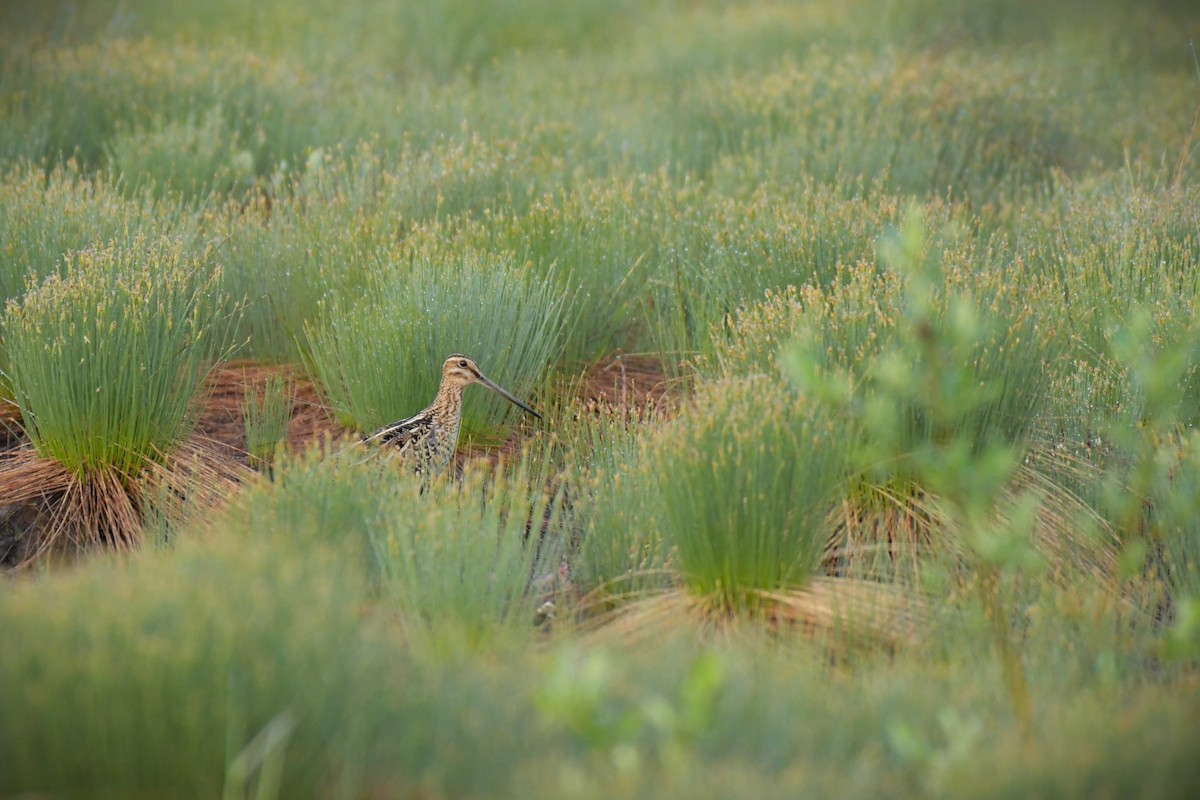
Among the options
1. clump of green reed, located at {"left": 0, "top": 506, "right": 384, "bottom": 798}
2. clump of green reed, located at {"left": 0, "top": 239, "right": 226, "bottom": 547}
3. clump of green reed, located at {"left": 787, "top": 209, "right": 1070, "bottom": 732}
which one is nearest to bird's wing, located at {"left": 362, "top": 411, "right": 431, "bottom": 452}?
clump of green reed, located at {"left": 0, "top": 239, "right": 226, "bottom": 547}

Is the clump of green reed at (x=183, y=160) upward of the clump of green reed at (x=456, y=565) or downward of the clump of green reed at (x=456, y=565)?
upward

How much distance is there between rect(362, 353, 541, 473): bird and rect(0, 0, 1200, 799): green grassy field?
27cm

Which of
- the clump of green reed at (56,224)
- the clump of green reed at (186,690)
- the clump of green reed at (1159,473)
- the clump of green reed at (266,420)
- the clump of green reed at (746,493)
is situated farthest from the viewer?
the clump of green reed at (56,224)

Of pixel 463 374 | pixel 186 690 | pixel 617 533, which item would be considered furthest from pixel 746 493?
pixel 186 690

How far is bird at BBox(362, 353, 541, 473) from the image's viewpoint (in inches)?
212

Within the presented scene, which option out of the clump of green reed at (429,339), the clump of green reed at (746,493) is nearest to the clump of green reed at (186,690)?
the clump of green reed at (746,493)

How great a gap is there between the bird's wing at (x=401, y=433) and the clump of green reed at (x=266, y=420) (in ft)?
1.96

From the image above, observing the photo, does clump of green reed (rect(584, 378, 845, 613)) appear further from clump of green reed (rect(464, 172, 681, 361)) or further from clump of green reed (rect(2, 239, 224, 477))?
clump of green reed (rect(2, 239, 224, 477))

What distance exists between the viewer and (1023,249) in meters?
7.04

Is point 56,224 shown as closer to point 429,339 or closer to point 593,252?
point 429,339

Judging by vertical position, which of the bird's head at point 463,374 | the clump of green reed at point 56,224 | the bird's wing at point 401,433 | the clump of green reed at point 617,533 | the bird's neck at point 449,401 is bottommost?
the clump of green reed at point 617,533

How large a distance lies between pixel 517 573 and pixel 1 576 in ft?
6.58

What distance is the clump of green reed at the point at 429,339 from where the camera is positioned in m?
5.96

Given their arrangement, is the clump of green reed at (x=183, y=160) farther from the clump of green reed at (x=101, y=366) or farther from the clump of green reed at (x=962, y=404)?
the clump of green reed at (x=962, y=404)
